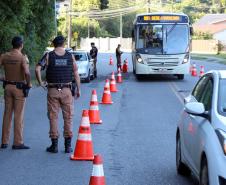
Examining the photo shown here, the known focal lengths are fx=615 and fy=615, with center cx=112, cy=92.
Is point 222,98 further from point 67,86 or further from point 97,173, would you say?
point 67,86

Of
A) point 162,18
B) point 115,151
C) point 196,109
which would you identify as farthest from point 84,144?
point 162,18

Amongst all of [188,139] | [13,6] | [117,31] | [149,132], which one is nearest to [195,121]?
[188,139]

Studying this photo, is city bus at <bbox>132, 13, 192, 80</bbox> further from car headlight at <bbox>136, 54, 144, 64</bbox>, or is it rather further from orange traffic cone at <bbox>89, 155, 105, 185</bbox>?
orange traffic cone at <bbox>89, 155, 105, 185</bbox>

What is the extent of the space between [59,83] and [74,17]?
111167 mm

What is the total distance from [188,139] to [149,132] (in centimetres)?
526

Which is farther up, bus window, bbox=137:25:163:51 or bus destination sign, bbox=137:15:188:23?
bus destination sign, bbox=137:15:188:23

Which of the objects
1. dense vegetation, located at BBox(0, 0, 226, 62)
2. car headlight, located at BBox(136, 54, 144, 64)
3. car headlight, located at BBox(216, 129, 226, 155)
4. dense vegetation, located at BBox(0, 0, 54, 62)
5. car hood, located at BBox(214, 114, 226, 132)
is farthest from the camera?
car headlight, located at BBox(136, 54, 144, 64)

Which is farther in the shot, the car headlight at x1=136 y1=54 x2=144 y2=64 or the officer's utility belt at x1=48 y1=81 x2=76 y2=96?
the car headlight at x1=136 y1=54 x2=144 y2=64

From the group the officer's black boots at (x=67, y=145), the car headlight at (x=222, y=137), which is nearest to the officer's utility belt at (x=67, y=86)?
the officer's black boots at (x=67, y=145)

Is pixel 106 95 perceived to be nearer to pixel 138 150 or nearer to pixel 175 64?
pixel 138 150

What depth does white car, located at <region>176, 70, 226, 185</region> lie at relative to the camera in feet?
20.0

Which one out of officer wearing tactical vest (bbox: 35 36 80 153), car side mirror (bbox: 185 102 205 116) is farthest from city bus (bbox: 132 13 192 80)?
car side mirror (bbox: 185 102 205 116)

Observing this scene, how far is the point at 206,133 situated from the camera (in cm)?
659

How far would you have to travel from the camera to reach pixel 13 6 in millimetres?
25625
